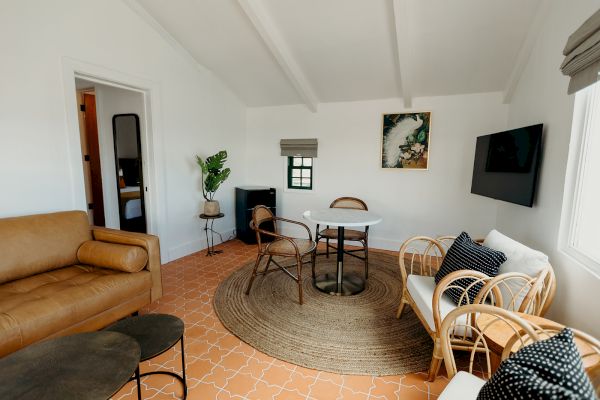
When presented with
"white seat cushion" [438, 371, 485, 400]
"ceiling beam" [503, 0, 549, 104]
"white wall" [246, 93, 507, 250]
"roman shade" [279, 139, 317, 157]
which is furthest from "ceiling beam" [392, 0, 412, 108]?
"white seat cushion" [438, 371, 485, 400]

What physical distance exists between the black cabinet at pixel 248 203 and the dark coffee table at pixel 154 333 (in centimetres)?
273

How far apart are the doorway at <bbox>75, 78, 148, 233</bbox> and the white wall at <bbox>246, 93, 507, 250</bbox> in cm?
176

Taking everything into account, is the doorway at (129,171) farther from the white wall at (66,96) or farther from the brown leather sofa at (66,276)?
the brown leather sofa at (66,276)

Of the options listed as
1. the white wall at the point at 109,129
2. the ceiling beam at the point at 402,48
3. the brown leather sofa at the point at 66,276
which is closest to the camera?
the brown leather sofa at the point at 66,276

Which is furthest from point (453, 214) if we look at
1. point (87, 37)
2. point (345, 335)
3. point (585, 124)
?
point (87, 37)

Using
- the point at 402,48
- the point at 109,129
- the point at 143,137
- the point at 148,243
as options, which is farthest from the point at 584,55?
the point at 109,129

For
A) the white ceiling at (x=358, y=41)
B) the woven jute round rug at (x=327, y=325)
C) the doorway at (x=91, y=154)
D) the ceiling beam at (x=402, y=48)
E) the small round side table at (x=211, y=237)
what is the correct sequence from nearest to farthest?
1. the woven jute round rug at (x=327, y=325)
2. the ceiling beam at (x=402, y=48)
3. the white ceiling at (x=358, y=41)
4. the small round side table at (x=211, y=237)
5. the doorway at (x=91, y=154)

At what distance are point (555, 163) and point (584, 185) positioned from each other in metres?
0.31

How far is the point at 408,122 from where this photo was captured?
3.96 meters

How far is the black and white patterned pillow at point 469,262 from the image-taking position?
1.76 m

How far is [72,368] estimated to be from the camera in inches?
47.0

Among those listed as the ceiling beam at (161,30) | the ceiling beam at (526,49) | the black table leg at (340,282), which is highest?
the ceiling beam at (161,30)

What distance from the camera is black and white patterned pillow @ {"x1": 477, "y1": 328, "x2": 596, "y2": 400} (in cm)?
69

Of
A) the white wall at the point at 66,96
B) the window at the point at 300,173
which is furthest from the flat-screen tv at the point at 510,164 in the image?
the white wall at the point at 66,96
